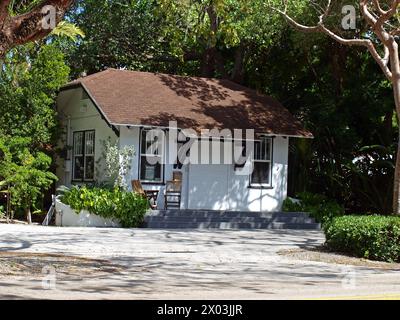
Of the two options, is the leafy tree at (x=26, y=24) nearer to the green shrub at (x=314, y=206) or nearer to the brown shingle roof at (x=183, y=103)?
the brown shingle roof at (x=183, y=103)

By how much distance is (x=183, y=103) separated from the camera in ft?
83.4

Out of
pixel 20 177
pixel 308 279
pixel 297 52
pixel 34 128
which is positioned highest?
pixel 297 52

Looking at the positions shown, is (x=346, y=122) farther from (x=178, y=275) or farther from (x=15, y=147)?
(x=178, y=275)

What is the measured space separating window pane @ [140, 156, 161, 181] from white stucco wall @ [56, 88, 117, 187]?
1.55 metres

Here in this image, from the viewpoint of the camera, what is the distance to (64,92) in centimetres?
2666

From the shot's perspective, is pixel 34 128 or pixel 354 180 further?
pixel 354 180

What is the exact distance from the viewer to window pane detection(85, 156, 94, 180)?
25.3 meters

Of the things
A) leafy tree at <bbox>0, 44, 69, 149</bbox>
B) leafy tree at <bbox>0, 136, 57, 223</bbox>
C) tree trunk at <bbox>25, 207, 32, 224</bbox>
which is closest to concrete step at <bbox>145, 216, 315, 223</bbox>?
leafy tree at <bbox>0, 136, 57, 223</bbox>

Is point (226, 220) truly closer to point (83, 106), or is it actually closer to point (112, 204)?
point (112, 204)

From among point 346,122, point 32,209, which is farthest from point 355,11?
point 32,209

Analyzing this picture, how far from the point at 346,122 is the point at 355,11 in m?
4.59

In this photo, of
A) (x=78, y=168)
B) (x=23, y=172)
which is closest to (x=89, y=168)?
(x=78, y=168)

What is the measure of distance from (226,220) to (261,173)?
10.3 ft

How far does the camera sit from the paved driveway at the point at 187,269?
10.4 meters
